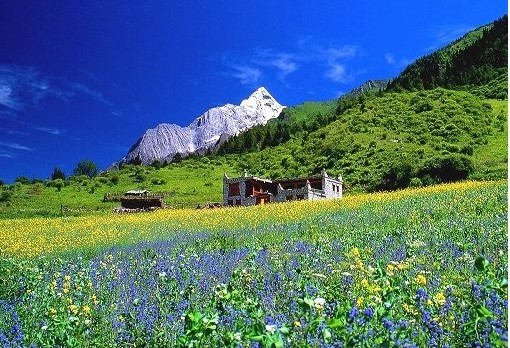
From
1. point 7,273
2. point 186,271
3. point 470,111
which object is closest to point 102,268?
point 7,273

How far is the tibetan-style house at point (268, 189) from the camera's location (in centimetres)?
4769

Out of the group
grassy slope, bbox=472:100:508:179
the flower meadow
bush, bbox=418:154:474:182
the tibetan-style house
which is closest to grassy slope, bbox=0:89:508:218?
grassy slope, bbox=472:100:508:179

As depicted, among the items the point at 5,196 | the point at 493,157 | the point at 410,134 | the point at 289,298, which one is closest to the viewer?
the point at 289,298

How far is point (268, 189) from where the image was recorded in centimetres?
5297

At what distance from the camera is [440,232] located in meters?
9.26

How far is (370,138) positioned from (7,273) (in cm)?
7445

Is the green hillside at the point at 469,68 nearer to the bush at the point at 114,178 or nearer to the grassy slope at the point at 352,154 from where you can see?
the grassy slope at the point at 352,154

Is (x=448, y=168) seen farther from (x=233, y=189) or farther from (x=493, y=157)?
(x=233, y=189)

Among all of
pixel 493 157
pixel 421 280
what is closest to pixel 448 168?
pixel 493 157

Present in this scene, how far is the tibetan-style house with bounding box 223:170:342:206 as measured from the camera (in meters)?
47.7

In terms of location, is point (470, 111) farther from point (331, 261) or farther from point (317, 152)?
point (331, 261)

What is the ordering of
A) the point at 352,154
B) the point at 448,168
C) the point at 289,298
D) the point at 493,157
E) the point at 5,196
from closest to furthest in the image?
the point at 289,298
the point at 448,168
the point at 493,157
the point at 5,196
the point at 352,154

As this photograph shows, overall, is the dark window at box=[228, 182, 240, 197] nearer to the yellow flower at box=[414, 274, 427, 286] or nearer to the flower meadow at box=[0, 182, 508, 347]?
the flower meadow at box=[0, 182, 508, 347]

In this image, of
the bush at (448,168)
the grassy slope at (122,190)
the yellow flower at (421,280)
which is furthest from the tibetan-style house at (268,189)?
the yellow flower at (421,280)
